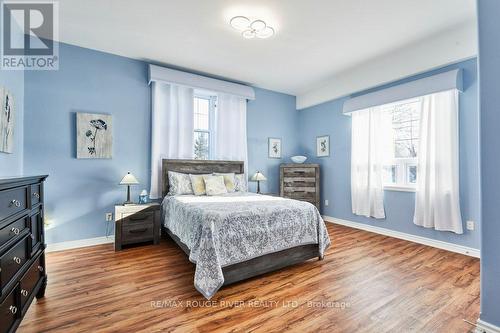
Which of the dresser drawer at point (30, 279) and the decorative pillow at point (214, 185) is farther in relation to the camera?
the decorative pillow at point (214, 185)

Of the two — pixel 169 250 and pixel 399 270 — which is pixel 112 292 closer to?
pixel 169 250

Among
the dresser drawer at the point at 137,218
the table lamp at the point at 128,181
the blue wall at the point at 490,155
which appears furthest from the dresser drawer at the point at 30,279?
the blue wall at the point at 490,155

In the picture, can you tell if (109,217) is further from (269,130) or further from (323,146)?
(323,146)

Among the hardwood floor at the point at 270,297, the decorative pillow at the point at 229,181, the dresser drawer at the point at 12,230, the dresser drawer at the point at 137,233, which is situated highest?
the decorative pillow at the point at 229,181

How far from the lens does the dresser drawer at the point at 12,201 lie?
125 cm

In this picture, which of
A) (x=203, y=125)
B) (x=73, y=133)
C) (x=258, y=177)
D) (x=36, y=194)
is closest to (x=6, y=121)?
(x=73, y=133)

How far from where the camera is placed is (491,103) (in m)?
1.54

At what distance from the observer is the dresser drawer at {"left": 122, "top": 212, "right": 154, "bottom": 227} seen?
3.11 metres

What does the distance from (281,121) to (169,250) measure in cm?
358

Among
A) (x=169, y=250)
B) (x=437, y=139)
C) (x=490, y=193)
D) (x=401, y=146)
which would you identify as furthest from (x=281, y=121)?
(x=490, y=193)

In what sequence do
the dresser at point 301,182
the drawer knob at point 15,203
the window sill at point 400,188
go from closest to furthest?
the drawer knob at point 15,203 < the window sill at point 400,188 < the dresser at point 301,182

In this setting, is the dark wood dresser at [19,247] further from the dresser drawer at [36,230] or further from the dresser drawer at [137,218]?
the dresser drawer at [137,218]

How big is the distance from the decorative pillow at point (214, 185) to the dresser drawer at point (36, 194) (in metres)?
2.03

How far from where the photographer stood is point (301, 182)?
4863mm
